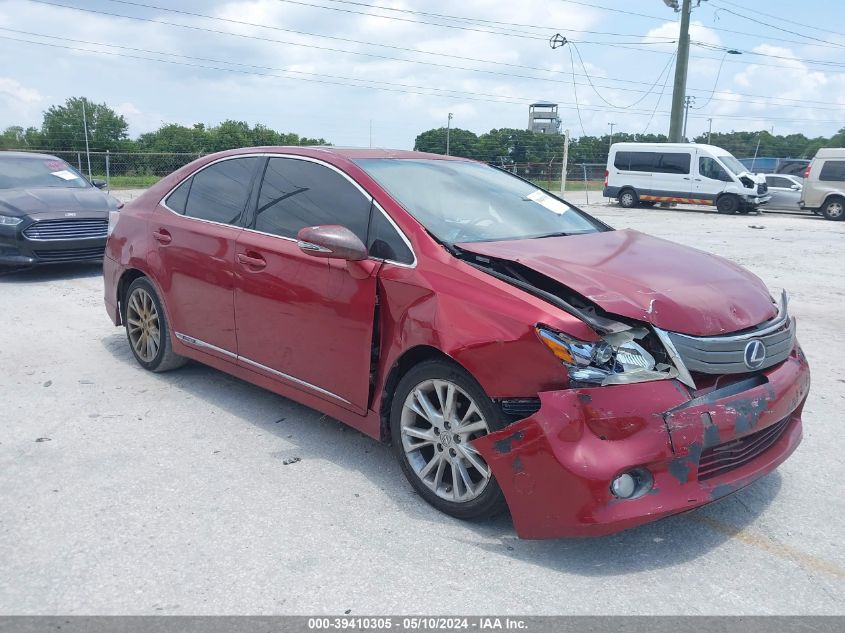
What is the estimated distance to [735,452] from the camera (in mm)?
3176

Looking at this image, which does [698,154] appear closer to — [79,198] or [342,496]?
[79,198]

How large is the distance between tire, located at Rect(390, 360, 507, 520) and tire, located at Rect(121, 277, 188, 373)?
242 cm

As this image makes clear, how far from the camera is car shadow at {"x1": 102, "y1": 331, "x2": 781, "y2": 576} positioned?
313cm

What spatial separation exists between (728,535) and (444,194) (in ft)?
7.43

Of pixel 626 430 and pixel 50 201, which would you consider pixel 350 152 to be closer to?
pixel 626 430

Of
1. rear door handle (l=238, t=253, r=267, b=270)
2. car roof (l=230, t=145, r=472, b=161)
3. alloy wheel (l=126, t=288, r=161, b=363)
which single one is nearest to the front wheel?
car roof (l=230, t=145, r=472, b=161)

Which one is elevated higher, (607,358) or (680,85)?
(680,85)

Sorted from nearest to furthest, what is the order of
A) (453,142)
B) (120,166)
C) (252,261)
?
1. (252,261)
2. (120,166)
3. (453,142)

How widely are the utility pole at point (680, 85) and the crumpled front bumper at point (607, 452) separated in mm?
30322

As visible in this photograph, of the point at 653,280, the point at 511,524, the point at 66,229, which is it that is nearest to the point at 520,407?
the point at 511,524

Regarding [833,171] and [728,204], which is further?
[728,204]

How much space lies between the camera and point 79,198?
10156 millimetres

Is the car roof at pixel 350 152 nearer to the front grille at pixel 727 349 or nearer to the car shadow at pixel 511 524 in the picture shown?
the car shadow at pixel 511 524

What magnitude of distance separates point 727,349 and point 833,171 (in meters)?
23.7
